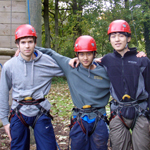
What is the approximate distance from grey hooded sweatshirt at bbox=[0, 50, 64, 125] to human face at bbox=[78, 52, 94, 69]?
53cm

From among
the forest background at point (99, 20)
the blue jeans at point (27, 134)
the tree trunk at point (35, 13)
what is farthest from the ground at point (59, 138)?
the forest background at point (99, 20)

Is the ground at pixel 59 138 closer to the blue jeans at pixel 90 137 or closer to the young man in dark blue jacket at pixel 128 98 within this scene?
the blue jeans at pixel 90 137

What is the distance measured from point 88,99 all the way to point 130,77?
0.71m

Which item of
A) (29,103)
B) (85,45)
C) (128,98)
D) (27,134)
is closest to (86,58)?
(85,45)

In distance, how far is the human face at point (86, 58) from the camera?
3.24m

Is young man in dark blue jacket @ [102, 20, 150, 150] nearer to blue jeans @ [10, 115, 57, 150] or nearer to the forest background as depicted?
blue jeans @ [10, 115, 57, 150]

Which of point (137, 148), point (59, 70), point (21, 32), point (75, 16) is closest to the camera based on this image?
point (137, 148)

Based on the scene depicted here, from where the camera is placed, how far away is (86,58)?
10.6ft

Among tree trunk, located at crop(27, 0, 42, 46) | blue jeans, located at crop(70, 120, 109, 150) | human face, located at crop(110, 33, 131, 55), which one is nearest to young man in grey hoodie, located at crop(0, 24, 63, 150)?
blue jeans, located at crop(70, 120, 109, 150)

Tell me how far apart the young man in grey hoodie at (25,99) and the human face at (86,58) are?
2.19 feet

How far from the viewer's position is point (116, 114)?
3.16 meters

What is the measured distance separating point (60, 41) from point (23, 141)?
16904 mm

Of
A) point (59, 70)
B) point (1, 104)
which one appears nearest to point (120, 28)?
point (59, 70)

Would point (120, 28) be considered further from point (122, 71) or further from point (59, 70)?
point (59, 70)
